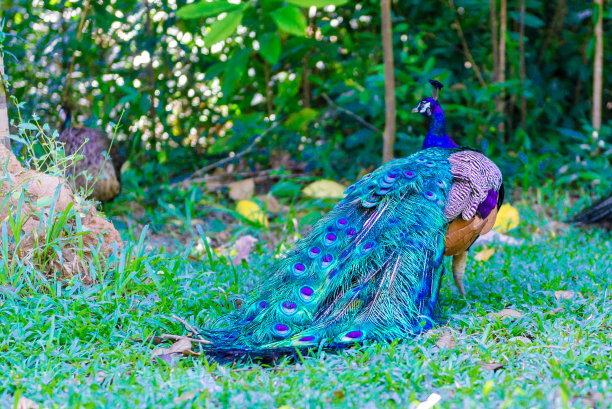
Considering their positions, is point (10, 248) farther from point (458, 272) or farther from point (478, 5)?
point (478, 5)

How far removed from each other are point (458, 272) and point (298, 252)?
3.15ft

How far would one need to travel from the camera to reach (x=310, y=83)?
7074mm

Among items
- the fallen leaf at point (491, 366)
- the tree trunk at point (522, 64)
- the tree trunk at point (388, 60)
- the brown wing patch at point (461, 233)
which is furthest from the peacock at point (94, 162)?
the tree trunk at point (522, 64)

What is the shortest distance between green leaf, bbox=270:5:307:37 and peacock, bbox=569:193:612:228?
2.83 metres

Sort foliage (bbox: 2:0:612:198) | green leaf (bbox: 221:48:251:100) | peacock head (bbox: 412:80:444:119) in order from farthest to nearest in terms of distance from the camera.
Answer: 1. foliage (bbox: 2:0:612:198)
2. green leaf (bbox: 221:48:251:100)
3. peacock head (bbox: 412:80:444:119)

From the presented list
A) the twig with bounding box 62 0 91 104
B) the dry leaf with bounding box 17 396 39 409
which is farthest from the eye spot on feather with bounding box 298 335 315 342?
the twig with bounding box 62 0 91 104

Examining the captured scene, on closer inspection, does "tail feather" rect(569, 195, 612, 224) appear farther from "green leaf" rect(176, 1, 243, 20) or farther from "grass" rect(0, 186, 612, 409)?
"green leaf" rect(176, 1, 243, 20)

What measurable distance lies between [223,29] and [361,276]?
167 centimetres

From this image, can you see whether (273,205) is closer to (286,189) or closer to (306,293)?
(286,189)

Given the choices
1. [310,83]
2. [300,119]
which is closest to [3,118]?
[300,119]

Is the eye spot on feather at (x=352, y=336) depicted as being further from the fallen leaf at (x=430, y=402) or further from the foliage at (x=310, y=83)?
the foliage at (x=310, y=83)

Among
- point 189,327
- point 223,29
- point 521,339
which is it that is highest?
point 223,29

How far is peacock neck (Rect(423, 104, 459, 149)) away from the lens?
3.87 metres

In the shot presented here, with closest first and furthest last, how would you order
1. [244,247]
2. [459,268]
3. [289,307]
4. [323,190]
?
1. [289,307]
2. [459,268]
3. [244,247]
4. [323,190]
